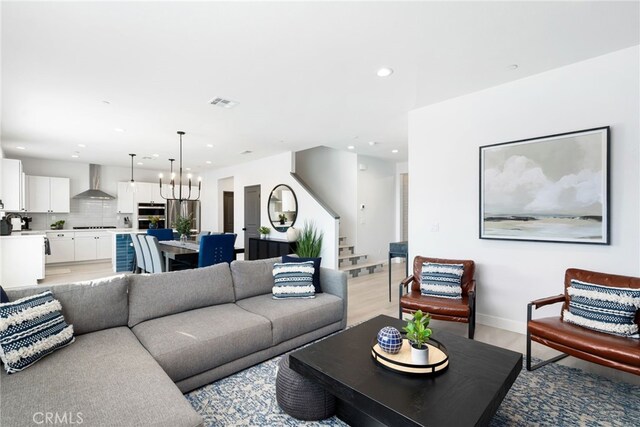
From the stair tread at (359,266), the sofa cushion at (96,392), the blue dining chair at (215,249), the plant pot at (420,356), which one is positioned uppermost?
the blue dining chair at (215,249)

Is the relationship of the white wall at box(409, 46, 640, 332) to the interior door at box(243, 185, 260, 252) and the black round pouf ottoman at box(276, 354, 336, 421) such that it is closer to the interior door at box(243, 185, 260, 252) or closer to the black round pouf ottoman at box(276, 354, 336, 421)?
the black round pouf ottoman at box(276, 354, 336, 421)

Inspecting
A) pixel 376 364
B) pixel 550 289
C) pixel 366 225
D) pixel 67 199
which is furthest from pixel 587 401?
pixel 67 199

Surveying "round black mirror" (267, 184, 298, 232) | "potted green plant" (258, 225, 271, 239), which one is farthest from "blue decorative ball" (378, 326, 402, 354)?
"potted green plant" (258, 225, 271, 239)

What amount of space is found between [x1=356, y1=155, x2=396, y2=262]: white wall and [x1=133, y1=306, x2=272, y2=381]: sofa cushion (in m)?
4.88

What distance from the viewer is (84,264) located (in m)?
7.73

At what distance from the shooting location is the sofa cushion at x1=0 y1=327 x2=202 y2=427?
130 centimetres

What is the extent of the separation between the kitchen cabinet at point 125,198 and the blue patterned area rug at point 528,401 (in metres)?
8.04

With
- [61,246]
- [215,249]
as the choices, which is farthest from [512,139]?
[61,246]

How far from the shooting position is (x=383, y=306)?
425 cm

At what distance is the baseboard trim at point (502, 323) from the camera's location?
326 cm

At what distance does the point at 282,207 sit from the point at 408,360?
5508 millimetres

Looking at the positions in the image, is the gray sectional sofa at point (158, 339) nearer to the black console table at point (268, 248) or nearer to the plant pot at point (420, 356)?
the plant pot at point (420, 356)

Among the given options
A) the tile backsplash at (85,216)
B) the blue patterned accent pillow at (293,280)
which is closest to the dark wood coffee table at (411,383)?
the blue patterned accent pillow at (293,280)

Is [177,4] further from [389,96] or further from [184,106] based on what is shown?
[389,96]
